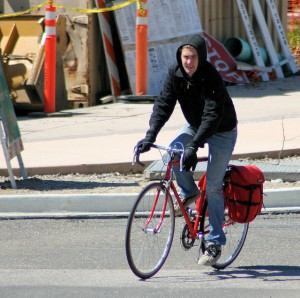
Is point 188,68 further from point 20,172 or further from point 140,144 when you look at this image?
point 20,172

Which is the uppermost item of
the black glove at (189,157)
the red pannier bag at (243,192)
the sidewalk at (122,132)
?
the black glove at (189,157)

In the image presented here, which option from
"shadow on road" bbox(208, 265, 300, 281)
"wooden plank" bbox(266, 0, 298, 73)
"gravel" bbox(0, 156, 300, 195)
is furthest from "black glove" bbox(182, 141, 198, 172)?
"wooden plank" bbox(266, 0, 298, 73)

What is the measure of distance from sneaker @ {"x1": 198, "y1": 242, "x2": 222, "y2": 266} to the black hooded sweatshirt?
76 centimetres

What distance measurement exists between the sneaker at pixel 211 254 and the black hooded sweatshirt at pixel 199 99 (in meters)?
0.76

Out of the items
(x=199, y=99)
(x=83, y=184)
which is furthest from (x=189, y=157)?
(x=83, y=184)

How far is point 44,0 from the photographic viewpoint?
48.2 ft

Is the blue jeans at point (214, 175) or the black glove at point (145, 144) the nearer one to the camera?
the black glove at point (145, 144)

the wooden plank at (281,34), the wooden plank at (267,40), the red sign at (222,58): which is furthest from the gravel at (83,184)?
the wooden plank at (281,34)

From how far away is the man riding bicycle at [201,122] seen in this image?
6.11 metres

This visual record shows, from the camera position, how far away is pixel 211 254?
252 inches

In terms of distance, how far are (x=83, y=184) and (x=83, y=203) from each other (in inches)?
27.2

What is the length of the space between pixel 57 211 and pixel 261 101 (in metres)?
5.78

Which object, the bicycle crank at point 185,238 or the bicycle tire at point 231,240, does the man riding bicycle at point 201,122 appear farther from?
the bicycle tire at point 231,240

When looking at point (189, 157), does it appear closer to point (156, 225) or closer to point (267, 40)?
point (156, 225)
